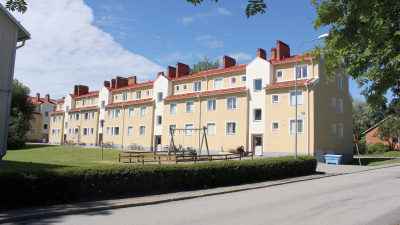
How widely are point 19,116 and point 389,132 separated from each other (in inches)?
2393

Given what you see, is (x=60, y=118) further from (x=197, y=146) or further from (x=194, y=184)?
(x=194, y=184)

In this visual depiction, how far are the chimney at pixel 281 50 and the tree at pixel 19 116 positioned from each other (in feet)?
129

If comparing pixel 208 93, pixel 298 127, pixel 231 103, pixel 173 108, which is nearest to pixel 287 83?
A: pixel 298 127

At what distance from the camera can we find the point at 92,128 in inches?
2084

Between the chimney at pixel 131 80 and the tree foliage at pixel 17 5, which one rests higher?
the chimney at pixel 131 80

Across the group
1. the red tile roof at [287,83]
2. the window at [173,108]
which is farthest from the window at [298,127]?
the window at [173,108]

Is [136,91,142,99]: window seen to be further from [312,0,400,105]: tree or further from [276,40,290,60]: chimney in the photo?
[312,0,400,105]: tree

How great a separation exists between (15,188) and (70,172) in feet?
4.86

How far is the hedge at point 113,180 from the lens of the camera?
8.25 m

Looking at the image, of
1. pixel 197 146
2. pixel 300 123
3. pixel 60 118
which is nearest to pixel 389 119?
pixel 300 123

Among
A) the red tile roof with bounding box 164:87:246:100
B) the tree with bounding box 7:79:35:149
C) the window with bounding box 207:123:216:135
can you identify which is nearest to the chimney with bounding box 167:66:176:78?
the red tile roof with bounding box 164:87:246:100

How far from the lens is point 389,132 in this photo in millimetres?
51625

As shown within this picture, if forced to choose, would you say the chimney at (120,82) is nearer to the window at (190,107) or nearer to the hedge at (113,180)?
the window at (190,107)

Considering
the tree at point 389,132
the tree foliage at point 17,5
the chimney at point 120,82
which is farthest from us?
the chimney at point 120,82
